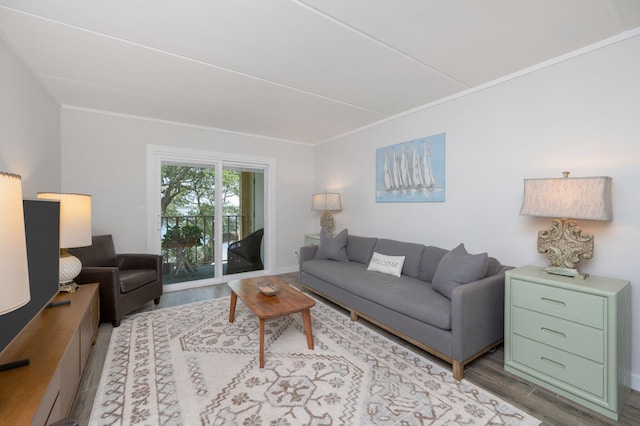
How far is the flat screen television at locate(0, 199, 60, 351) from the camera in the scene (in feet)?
4.15

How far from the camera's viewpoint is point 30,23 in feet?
6.02

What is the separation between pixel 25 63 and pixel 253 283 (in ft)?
9.00

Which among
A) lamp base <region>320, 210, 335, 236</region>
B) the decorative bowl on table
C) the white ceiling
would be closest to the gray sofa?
the decorative bowl on table

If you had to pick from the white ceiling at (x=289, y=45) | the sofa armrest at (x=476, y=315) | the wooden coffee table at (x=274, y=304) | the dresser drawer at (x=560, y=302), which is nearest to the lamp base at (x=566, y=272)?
the dresser drawer at (x=560, y=302)

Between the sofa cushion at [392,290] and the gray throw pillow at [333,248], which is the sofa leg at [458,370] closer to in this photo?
the sofa cushion at [392,290]

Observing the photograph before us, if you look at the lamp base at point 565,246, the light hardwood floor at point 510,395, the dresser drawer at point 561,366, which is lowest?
the light hardwood floor at point 510,395

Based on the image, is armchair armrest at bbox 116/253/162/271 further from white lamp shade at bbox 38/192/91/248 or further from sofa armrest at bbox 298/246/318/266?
sofa armrest at bbox 298/246/318/266

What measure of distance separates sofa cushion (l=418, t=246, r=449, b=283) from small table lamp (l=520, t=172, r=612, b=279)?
0.89m

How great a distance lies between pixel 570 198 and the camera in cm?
190

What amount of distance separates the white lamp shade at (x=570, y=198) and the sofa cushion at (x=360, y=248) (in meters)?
1.86

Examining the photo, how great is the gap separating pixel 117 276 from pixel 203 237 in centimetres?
161

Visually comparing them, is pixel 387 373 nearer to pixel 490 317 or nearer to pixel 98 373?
pixel 490 317

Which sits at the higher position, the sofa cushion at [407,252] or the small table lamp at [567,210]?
the small table lamp at [567,210]

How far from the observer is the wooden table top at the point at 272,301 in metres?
2.22
